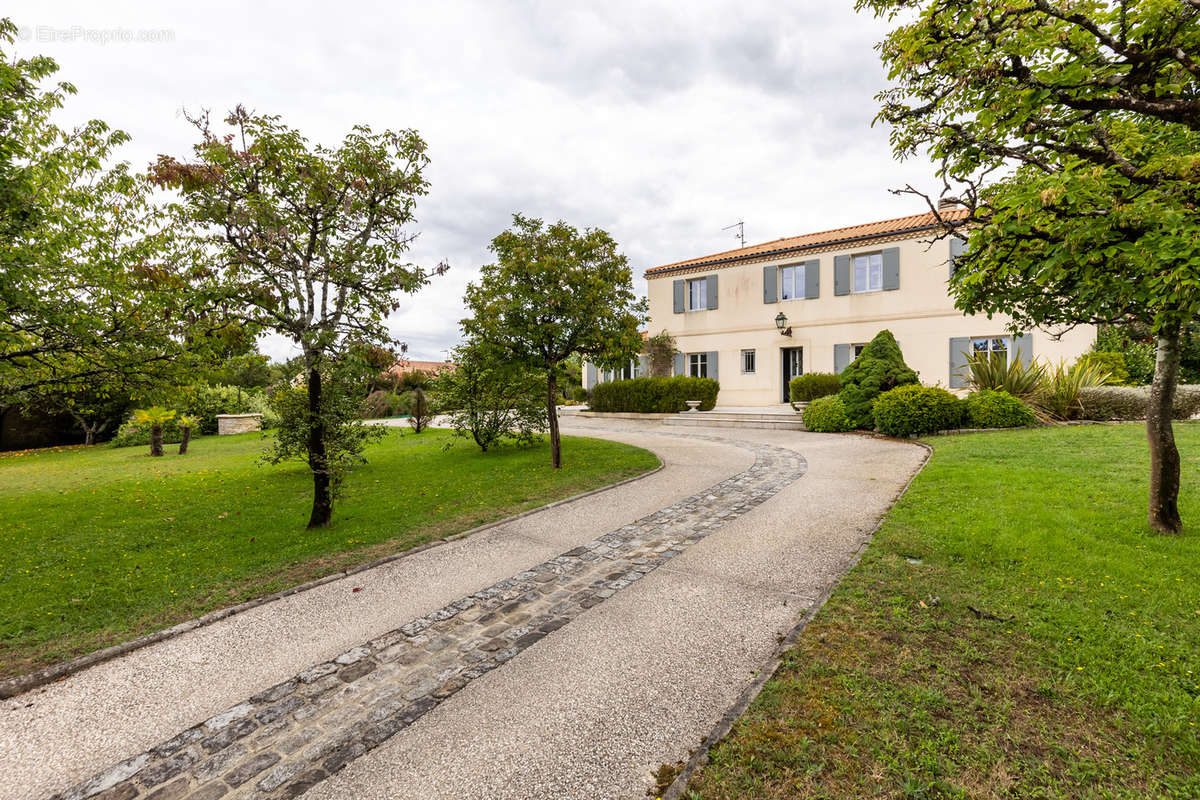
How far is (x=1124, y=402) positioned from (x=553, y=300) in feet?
45.3

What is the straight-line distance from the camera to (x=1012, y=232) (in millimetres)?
2998

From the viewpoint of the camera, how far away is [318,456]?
5.96 metres

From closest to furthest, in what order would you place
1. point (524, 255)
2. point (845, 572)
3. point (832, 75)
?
point (845, 572) → point (832, 75) → point (524, 255)

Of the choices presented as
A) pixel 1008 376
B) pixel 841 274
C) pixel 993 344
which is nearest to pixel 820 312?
pixel 841 274

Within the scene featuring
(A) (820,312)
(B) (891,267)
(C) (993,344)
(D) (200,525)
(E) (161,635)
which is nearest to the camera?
(E) (161,635)

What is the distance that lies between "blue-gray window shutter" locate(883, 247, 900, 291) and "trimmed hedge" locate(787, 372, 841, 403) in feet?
12.6

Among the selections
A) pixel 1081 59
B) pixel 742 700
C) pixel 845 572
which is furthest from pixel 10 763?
pixel 1081 59

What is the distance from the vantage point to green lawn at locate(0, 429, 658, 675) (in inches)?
160

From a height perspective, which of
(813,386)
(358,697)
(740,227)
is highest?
(740,227)

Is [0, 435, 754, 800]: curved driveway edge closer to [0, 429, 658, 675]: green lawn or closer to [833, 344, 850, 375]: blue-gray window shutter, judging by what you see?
[0, 429, 658, 675]: green lawn

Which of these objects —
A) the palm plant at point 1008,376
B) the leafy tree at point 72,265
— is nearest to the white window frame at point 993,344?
the palm plant at point 1008,376

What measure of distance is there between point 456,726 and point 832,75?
876 cm

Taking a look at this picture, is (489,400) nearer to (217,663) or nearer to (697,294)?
(217,663)

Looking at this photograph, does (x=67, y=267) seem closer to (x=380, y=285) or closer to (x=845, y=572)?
(x=380, y=285)
